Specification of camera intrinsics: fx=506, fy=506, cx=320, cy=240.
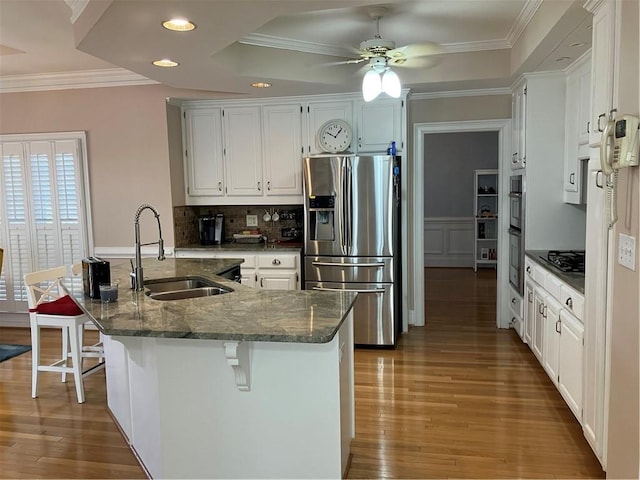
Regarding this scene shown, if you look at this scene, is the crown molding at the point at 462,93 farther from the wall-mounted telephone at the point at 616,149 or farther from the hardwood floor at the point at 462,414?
the wall-mounted telephone at the point at 616,149

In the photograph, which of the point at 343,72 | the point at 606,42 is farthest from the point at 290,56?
the point at 606,42

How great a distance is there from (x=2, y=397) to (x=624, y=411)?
4.02m

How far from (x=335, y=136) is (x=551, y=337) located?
261 cm

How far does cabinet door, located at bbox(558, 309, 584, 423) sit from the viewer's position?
9.46 feet

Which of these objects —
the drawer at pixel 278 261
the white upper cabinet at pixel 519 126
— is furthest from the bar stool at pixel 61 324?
the white upper cabinet at pixel 519 126

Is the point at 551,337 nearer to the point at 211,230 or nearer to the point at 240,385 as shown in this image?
the point at 240,385

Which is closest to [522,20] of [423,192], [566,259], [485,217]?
[566,259]

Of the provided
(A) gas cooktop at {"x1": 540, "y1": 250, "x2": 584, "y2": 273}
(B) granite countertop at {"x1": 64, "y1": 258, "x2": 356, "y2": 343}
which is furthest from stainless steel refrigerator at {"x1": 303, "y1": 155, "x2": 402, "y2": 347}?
(B) granite countertop at {"x1": 64, "y1": 258, "x2": 356, "y2": 343}

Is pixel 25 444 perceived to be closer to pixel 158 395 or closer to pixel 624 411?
pixel 158 395

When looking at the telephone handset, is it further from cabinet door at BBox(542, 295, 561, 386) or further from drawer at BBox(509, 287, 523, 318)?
drawer at BBox(509, 287, 523, 318)

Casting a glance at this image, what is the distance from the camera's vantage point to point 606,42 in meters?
2.32

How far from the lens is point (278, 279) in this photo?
4.85m

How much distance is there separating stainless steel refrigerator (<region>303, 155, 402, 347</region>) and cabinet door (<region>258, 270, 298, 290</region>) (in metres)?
0.22

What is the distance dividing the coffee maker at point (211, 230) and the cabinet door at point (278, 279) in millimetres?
846
